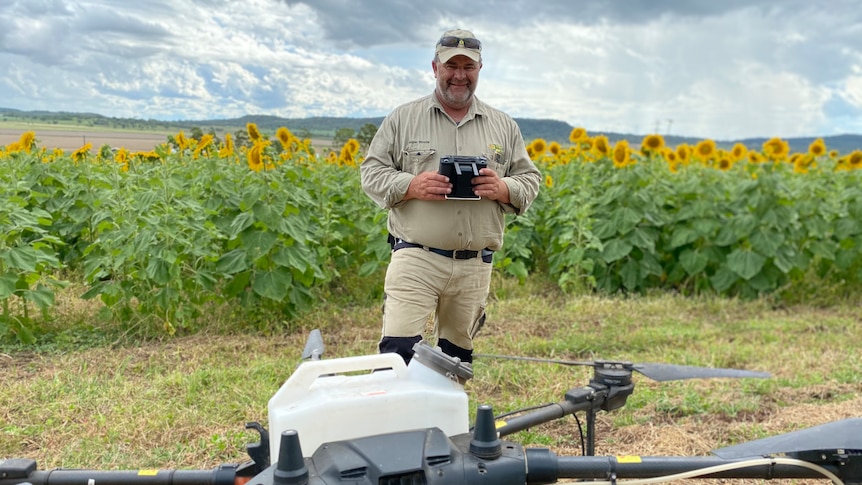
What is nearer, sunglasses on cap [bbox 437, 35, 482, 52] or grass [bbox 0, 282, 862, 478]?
sunglasses on cap [bbox 437, 35, 482, 52]

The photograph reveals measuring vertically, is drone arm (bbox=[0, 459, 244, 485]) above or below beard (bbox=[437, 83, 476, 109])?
below

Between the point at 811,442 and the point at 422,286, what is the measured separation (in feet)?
6.18

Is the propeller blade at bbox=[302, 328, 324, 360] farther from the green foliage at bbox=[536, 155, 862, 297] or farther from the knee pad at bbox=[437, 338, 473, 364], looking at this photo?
the green foliage at bbox=[536, 155, 862, 297]

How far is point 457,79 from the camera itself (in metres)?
3.26

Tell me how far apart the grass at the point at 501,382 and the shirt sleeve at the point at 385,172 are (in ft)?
4.54

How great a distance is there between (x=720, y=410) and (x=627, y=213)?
3454 millimetres

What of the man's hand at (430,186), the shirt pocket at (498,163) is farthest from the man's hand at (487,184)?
the shirt pocket at (498,163)

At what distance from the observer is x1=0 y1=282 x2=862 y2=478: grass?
11.4ft

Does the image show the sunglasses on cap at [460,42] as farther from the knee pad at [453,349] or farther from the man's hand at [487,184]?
the knee pad at [453,349]

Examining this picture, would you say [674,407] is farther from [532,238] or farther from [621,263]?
[532,238]

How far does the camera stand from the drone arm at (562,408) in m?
2.27

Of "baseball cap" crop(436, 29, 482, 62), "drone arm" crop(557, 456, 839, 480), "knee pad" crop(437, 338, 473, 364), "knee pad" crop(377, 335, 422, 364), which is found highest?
"baseball cap" crop(436, 29, 482, 62)

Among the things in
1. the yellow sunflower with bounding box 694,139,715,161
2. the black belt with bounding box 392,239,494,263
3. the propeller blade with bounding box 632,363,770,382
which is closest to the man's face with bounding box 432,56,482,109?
the black belt with bounding box 392,239,494,263

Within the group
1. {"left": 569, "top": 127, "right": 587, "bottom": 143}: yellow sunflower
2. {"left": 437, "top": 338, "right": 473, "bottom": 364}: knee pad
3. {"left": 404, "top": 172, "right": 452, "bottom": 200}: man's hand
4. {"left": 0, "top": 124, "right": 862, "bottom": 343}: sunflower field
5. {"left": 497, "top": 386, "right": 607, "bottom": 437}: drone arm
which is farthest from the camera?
{"left": 569, "top": 127, "right": 587, "bottom": 143}: yellow sunflower
